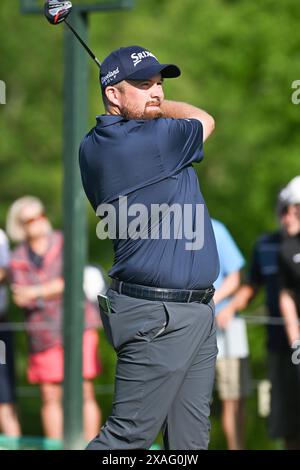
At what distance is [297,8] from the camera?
17281 millimetres

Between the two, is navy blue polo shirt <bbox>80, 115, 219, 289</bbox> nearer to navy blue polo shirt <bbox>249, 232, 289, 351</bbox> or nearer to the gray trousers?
the gray trousers

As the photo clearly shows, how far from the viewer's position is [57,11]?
521 centimetres

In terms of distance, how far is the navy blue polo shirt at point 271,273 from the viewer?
763 centimetres

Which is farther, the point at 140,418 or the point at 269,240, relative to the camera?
the point at 269,240

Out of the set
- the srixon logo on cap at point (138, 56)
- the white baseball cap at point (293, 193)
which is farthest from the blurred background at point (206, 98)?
the srixon logo on cap at point (138, 56)

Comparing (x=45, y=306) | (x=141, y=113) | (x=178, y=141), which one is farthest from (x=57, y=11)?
(x=45, y=306)

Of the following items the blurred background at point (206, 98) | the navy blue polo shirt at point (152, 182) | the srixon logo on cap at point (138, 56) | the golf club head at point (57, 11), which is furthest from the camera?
the blurred background at point (206, 98)

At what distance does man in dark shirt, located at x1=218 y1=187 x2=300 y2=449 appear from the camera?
764cm

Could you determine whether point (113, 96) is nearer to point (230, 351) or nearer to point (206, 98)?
point (230, 351)

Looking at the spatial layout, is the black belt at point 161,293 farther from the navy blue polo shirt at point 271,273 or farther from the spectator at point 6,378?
the spectator at point 6,378

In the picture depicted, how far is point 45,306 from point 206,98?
10696mm

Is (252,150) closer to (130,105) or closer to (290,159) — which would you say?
(290,159)
